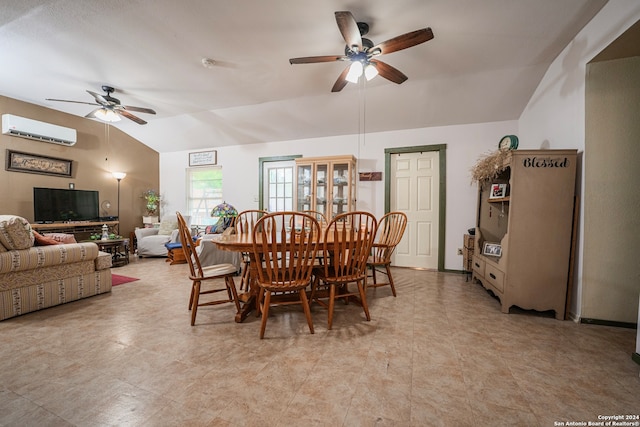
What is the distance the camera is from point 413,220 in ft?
13.9

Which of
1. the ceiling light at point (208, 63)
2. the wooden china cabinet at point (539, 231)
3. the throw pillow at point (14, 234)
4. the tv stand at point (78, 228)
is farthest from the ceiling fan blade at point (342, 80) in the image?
the tv stand at point (78, 228)

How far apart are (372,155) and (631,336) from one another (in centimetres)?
350

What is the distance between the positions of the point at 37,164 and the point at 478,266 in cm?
724

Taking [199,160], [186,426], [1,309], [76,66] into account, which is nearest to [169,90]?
[76,66]

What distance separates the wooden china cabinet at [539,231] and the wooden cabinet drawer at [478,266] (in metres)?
0.63

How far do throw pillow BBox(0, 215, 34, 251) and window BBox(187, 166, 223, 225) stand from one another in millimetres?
3463

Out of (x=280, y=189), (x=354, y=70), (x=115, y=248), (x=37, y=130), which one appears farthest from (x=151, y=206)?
(x=354, y=70)

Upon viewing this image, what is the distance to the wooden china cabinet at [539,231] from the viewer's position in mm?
2227

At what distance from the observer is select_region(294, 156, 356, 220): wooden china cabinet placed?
431cm

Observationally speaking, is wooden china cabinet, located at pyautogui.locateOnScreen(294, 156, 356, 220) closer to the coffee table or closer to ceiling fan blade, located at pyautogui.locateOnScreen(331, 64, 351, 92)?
ceiling fan blade, located at pyautogui.locateOnScreen(331, 64, 351, 92)

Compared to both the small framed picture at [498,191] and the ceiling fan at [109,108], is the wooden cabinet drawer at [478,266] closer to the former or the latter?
the small framed picture at [498,191]

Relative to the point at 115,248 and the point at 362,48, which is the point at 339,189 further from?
the point at 115,248

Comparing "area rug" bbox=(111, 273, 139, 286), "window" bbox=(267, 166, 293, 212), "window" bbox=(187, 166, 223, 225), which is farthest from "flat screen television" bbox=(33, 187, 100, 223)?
"window" bbox=(267, 166, 293, 212)

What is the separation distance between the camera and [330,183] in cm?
435
